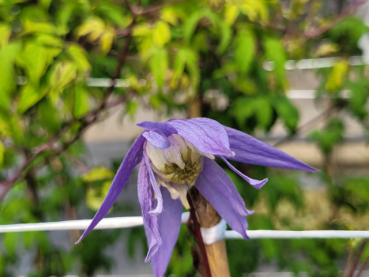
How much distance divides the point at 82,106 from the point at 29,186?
395mm

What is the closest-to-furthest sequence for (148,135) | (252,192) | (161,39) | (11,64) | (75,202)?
(148,135) → (11,64) → (161,39) → (252,192) → (75,202)

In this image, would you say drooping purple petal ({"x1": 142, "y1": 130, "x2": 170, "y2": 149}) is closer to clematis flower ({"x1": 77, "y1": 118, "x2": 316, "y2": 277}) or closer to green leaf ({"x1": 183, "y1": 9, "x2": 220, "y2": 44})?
clematis flower ({"x1": 77, "y1": 118, "x2": 316, "y2": 277})

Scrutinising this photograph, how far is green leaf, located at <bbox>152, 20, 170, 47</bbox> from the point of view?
0.65 m

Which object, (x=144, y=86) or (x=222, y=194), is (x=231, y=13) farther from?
(x=222, y=194)

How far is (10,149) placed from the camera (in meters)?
0.81

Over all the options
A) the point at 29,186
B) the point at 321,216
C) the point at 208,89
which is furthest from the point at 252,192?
the point at 321,216

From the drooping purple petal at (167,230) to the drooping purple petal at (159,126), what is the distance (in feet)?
0.21

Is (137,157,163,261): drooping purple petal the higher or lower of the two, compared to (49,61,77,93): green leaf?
lower

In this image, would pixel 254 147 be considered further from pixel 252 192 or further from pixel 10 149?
pixel 10 149

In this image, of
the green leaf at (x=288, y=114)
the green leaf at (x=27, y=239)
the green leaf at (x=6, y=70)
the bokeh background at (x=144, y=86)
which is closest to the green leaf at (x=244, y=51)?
the bokeh background at (x=144, y=86)

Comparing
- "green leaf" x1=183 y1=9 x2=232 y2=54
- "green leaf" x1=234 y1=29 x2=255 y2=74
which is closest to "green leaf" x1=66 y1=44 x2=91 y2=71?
"green leaf" x1=183 y1=9 x2=232 y2=54

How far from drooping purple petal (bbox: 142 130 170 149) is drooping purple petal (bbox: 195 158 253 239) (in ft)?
0.19

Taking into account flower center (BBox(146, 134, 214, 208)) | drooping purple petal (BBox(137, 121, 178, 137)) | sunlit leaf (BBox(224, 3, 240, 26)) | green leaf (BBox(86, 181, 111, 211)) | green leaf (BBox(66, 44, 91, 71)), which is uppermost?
sunlit leaf (BBox(224, 3, 240, 26))

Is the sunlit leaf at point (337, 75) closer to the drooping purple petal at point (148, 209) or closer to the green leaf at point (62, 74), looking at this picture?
the green leaf at point (62, 74)
